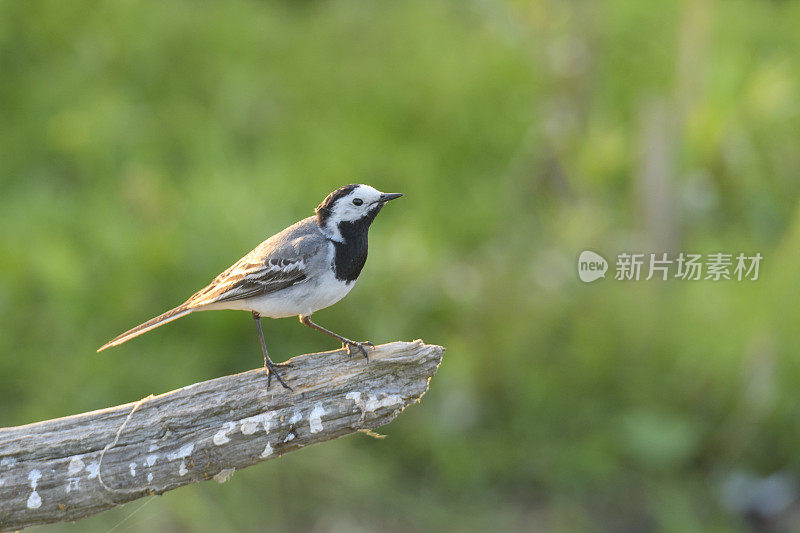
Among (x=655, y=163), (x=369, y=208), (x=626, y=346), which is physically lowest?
(x=626, y=346)

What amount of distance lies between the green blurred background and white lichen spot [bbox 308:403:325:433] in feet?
8.79

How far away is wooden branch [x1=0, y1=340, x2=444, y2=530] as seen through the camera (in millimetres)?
2703

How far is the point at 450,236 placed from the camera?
6824mm

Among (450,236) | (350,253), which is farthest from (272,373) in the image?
(450,236)

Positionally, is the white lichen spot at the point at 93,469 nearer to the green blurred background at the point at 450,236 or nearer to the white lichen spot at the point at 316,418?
the white lichen spot at the point at 316,418

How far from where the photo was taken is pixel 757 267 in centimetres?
648

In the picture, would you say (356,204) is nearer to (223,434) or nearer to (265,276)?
(265,276)

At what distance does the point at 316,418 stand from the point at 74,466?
750 mm

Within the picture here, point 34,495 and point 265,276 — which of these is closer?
point 34,495

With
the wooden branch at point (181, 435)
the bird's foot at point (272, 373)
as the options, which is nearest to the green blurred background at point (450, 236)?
the wooden branch at point (181, 435)

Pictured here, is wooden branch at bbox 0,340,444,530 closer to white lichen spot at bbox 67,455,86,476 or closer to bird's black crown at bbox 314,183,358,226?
white lichen spot at bbox 67,455,86,476

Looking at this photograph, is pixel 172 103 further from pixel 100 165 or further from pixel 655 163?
pixel 655 163

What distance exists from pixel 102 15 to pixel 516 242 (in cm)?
421

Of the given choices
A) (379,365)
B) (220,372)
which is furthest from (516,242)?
(379,365)
